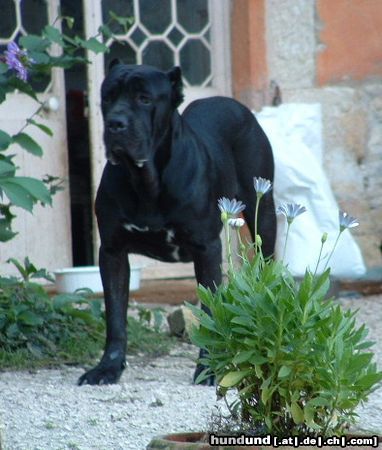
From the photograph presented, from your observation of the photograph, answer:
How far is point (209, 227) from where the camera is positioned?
15.7 ft

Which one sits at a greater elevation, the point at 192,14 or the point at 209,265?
the point at 192,14

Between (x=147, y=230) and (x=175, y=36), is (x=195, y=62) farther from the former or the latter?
(x=147, y=230)

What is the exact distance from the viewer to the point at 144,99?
4.53 metres

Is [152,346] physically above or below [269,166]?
below

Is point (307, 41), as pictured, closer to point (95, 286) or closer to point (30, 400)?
point (95, 286)

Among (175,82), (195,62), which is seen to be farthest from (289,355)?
(195,62)

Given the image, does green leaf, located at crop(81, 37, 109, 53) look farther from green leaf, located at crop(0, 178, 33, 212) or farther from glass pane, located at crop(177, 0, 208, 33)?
glass pane, located at crop(177, 0, 208, 33)

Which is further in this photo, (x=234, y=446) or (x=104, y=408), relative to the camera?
(x=104, y=408)

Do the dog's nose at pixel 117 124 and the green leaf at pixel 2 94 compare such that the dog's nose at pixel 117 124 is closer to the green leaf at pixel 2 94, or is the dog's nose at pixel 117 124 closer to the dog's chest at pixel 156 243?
the dog's chest at pixel 156 243

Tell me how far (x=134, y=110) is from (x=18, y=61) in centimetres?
62

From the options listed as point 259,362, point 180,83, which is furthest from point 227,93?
point 259,362

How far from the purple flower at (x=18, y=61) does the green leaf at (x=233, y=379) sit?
2.22 meters

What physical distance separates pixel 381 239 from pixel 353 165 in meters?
0.48

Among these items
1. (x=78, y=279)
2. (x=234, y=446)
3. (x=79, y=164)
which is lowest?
(x=78, y=279)
